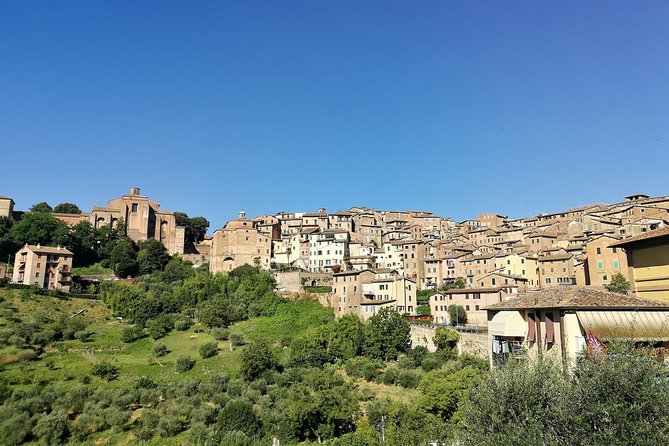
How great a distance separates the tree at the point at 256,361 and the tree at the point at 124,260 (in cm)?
3812

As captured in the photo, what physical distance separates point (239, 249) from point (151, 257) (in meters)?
14.2

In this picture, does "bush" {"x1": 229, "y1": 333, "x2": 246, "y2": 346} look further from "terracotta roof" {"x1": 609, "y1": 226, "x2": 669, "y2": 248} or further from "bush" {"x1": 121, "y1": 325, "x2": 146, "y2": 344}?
"terracotta roof" {"x1": 609, "y1": 226, "x2": 669, "y2": 248}

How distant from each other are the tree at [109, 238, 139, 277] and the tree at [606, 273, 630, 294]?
64.0 metres

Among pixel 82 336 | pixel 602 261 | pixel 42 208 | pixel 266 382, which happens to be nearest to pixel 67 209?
pixel 42 208

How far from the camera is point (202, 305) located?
60000mm

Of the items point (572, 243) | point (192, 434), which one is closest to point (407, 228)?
point (572, 243)

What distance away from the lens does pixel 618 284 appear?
1791 inches

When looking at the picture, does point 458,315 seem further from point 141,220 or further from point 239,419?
point 141,220

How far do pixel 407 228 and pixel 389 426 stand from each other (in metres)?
68.3

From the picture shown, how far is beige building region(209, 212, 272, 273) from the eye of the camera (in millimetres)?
76188

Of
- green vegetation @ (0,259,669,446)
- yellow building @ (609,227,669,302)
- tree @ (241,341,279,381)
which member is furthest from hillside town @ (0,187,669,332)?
yellow building @ (609,227,669,302)

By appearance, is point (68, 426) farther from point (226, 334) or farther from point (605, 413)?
point (605, 413)

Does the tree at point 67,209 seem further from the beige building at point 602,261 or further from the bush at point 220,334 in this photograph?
the beige building at point 602,261

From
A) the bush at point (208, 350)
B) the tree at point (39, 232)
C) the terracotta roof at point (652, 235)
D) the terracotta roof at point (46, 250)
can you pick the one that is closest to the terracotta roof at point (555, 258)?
the bush at point (208, 350)
